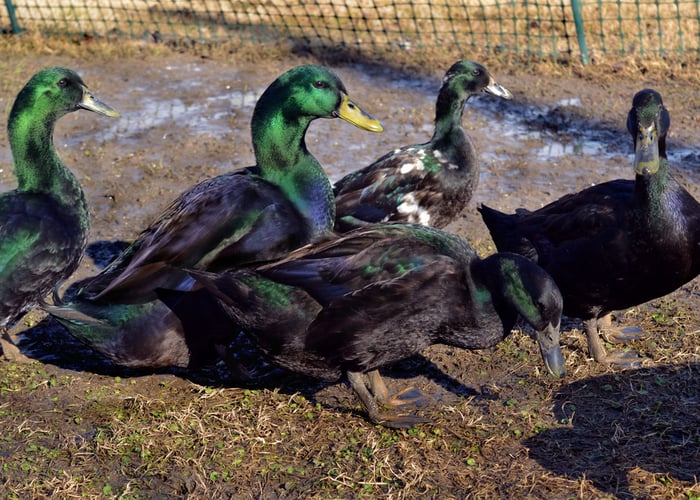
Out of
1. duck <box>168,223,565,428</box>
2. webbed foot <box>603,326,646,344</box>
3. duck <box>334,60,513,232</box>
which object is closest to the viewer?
duck <box>168,223,565,428</box>

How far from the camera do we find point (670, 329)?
19.4 feet

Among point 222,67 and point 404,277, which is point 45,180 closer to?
point 404,277

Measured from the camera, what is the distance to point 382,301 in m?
4.75

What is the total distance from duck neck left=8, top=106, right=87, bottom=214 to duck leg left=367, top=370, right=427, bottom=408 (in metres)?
2.02

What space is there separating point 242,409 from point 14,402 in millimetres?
1243

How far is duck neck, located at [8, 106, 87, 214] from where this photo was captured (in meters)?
5.71

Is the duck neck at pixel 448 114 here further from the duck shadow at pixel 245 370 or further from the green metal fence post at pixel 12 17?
the green metal fence post at pixel 12 17

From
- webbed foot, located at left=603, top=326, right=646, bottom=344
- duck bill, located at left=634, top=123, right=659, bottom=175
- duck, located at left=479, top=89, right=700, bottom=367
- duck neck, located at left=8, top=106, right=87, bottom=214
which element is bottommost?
webbed foot, located at left=603, top=326, right=646, bottom=344

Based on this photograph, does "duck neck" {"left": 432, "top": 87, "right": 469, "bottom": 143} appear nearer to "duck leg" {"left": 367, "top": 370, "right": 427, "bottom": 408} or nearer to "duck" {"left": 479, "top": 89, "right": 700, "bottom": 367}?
"duck" {"left": 479, "top": 89, "right": 700, "bottom": 367}

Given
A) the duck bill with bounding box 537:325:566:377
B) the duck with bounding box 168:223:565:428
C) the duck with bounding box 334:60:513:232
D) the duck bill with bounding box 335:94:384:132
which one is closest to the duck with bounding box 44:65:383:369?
the duck bill with bounding box 335:94:384:132

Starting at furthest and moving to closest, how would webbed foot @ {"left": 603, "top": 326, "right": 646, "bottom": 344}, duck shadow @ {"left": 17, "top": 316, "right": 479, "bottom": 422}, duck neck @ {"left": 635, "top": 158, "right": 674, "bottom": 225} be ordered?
webbed foot @ {"left": 603, "top": 326, "right": 646, "bottom": 344}
duck shadow @ {"left": 17, "top": 316, "right": 479, "bottom": 422}
duck neck @ {"left": 635, "top": 158, "right": 674, "bottom": 225}

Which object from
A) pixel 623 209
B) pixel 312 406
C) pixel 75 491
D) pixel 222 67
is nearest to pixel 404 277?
pixel 312 406

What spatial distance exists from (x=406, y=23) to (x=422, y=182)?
500cm

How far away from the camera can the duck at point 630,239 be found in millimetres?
5090
